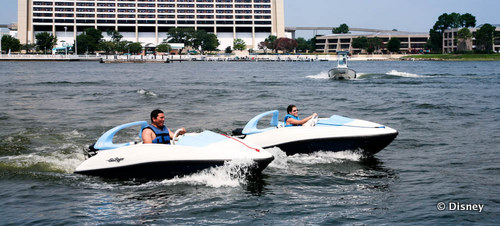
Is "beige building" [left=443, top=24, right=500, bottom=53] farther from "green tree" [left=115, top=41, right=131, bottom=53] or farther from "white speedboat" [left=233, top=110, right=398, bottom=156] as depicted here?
"white speedboat" [left=233, top=110, right=398, bottom=156]

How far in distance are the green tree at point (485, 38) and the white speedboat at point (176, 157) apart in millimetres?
163978

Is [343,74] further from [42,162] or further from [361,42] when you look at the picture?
[361,42]

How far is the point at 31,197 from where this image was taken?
10.7 meters

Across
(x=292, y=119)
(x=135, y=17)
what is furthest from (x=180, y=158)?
(x=135, y=17)

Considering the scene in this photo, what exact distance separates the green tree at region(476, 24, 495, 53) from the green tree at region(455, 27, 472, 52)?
414cm

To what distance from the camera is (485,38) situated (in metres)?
163

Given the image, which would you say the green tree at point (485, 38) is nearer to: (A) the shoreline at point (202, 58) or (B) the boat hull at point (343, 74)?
(A) the shoreline at point (202, 58)

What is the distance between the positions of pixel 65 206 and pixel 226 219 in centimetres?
290

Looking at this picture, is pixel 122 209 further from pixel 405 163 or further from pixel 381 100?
pixel 381 100

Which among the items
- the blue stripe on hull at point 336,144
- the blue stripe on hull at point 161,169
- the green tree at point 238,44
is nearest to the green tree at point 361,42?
the green tree at point 238,44

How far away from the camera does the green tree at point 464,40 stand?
170 m

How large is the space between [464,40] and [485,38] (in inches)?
382

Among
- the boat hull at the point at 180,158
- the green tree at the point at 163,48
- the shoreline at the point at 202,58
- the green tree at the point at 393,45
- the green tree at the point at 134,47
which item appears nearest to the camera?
the boat hull at the point at 180,158

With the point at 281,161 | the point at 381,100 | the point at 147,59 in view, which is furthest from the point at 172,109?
the point at 147,59
